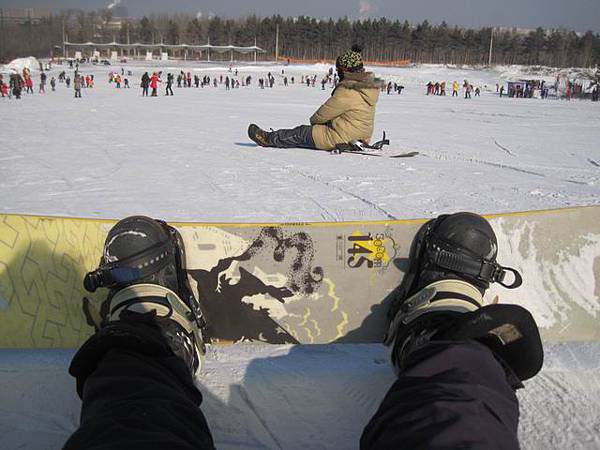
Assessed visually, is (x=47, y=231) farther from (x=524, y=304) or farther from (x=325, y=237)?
(x=524, y=304)

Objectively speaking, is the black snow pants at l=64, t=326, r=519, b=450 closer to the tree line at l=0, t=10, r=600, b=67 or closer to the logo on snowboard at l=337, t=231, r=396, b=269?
the logo on snowboard at l=337, t=231, r=396, b=269

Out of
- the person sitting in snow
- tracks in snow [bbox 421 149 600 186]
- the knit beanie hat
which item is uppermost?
the knit beanie hat

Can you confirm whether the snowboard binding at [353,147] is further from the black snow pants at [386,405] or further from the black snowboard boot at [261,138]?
the black snow pants at [386,405]

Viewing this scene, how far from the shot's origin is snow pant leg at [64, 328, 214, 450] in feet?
2.98

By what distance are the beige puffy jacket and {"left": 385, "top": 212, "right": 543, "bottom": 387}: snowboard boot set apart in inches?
169

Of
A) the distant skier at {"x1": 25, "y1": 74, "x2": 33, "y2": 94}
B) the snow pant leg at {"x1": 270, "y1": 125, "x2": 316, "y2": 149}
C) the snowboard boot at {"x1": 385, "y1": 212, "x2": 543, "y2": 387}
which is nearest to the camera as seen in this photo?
the snowboard boot at {"x1": 385, "y1": 212, "x2": 543, "y2": 387}

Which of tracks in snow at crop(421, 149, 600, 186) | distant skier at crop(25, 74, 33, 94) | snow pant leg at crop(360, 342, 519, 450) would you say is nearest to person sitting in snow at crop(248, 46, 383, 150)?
tracks in snow at crop(421, 149, 600, 186)

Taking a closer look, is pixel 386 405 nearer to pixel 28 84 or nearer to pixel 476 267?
pixel 476 267

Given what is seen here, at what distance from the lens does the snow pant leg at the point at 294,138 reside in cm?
615

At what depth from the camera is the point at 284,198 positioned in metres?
3.76

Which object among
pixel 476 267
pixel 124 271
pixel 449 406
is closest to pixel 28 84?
pixel 124 271

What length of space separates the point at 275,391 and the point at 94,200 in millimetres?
2586

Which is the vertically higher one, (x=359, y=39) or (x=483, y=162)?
(x=359, y=39)

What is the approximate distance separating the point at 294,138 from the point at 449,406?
542 cm
